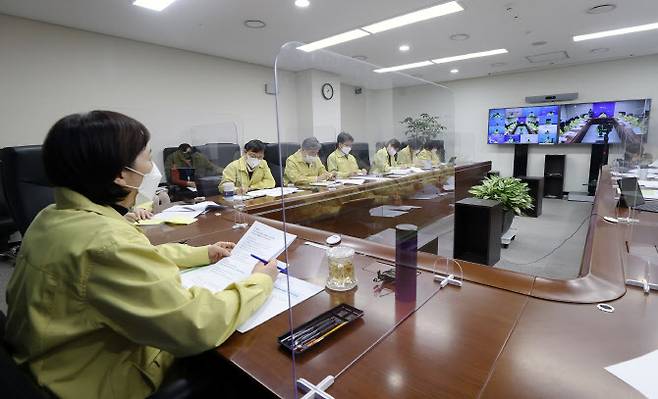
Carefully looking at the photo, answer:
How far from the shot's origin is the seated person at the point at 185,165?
403 centimetres

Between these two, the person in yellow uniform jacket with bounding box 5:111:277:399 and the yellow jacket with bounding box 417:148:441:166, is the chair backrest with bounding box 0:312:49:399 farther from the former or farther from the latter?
the yellow jacket with bounding box 417:148:441:166

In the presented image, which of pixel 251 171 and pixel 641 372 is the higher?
pixel 251 171

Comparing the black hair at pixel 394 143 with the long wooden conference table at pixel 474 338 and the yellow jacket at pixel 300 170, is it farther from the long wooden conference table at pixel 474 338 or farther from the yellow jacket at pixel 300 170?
the long wooden conference table at pixel 474 338

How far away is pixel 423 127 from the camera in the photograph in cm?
323

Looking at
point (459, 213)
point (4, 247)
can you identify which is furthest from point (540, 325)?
point (4, 247)

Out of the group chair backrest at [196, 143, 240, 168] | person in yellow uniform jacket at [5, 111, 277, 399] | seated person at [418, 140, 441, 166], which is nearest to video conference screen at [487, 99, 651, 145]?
seated person at [418, 140, 441, 166]

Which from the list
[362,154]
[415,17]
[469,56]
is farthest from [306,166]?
[469,56]

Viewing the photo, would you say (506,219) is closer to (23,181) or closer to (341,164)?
(341,164)

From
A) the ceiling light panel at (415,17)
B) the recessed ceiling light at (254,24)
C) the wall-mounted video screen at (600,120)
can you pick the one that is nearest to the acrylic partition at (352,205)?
the ceiling light panel at (415,17)

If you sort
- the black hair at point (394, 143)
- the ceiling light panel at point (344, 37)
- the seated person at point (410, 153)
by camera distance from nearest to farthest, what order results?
the black hair at point (394, 143) < the seated person at point (410, 153) < the ceiling light panel at point (344, 37)

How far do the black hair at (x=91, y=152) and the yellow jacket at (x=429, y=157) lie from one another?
283cm

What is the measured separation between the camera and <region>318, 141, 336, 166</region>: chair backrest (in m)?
2.00

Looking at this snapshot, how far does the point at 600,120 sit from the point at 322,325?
24.7 ft

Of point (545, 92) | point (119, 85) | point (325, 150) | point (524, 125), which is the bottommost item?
point (325, 150)
